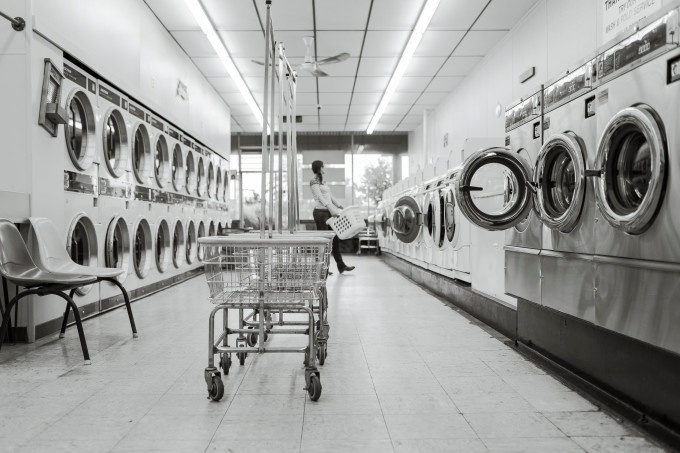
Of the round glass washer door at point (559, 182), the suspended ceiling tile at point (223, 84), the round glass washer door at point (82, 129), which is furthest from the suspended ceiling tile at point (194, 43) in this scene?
the round glass washer door at point (559, 182)

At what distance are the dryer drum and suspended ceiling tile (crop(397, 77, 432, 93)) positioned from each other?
13.6 feet

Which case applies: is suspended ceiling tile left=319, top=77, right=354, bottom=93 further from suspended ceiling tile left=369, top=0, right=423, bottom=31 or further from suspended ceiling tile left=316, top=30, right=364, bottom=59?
suspended ceiling tile left=369, top=0, right=423, bottom=31

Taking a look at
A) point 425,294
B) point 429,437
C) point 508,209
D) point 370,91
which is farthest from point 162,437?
point 370,91

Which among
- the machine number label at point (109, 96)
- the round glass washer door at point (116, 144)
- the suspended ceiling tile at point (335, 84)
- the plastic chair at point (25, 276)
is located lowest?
the plastic chair at point (25, 276)

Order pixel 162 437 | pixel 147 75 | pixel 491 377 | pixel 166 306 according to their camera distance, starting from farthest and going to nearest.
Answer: pixel 147 75 < pixel 166 306 < pixel 491 377 < pixel 162 437

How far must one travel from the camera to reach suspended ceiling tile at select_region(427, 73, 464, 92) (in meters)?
8.32

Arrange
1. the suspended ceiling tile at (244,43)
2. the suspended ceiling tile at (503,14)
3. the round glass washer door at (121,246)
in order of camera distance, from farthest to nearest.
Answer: the suspended ceiling tile at (244,43) < the suspended ceiling tile at (503,14) < the round glass washer door at (121,246)

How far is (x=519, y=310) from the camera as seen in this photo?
322cm

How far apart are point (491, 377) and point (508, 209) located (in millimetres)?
Result: 1028

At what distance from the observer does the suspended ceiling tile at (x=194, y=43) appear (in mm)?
6273

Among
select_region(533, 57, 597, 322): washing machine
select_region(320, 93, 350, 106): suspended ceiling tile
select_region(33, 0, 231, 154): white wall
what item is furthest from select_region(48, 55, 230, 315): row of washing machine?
select_region(320, 93, 350, 106): suspended ceiling tile

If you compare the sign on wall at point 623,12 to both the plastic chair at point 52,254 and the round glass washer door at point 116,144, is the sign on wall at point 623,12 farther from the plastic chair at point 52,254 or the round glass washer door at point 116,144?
the round glass washer door at point 116,144

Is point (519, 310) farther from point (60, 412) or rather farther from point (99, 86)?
point (99, 86)

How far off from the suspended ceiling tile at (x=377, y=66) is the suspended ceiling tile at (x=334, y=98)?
49.1 inches
